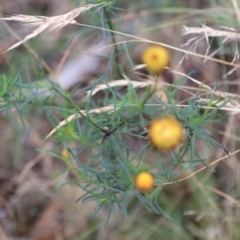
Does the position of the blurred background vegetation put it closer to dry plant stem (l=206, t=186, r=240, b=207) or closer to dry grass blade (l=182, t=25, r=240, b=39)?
dry plant stem (l=206, t=186, r=240, b=207)

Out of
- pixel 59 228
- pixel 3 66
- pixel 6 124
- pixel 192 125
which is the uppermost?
pixel 192 125

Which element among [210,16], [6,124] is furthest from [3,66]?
[210,16]

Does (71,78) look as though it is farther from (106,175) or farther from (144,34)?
(106,175)

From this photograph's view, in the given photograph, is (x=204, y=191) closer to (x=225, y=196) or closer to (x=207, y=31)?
(x=225, y=196)

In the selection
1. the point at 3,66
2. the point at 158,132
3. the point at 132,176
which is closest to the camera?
the point at 158,132

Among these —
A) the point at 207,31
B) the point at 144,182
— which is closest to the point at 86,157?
the point at 207,31

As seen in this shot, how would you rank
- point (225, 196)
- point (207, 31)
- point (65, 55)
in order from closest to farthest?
point (207, 31), point (225, 196), point (65, 55)
